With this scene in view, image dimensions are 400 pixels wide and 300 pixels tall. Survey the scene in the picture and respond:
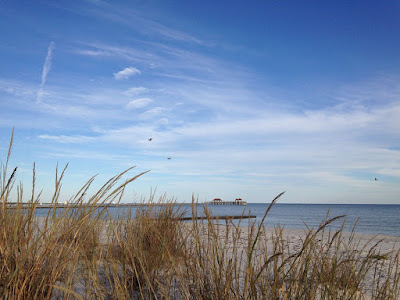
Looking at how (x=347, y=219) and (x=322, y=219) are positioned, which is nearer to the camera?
(x=322, y=219)

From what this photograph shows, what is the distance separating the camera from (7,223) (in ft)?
6.84

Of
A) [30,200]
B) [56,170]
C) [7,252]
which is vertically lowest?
[7,252]

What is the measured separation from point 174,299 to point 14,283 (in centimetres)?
111

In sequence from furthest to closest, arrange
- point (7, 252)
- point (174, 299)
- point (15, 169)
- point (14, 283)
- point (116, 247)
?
point (116, 247) < point (174, 299) < point (15, 169) < point (7, 252) < point (14, 283)

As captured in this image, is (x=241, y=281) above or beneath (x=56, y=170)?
beneath

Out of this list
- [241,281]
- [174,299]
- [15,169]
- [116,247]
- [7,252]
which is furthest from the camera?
[116,247]

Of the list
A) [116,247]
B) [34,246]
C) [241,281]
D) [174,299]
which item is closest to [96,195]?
[34,246]

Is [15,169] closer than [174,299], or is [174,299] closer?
[15,169]

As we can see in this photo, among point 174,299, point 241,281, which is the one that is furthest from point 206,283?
point 241,281

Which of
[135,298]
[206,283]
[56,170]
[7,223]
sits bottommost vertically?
[135,298]

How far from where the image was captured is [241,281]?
281cm

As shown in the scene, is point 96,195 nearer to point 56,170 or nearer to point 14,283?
point 56,170

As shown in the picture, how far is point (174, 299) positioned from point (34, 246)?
1.05 metres

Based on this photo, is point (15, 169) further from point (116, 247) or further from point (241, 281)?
point (241, 281)
